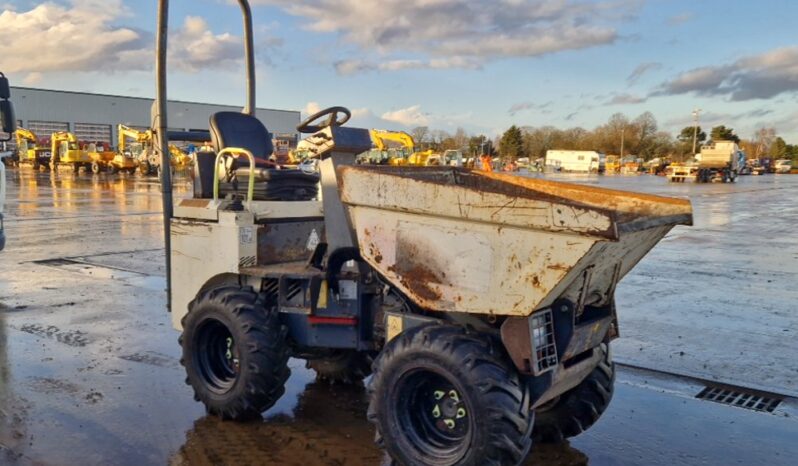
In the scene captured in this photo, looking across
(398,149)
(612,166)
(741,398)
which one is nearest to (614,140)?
(612,166)

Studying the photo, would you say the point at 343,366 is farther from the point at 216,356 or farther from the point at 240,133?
the point at 240,133

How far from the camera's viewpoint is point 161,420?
4.30m

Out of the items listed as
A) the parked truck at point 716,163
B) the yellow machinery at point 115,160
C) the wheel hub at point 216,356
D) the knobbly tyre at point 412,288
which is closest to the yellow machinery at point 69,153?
the yellow machinery at point 115,160

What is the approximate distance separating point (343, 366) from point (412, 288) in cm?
175

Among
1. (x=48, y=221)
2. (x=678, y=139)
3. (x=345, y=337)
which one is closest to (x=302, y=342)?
(x=345, y=337)

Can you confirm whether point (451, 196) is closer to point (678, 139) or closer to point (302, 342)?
point (302, 342)

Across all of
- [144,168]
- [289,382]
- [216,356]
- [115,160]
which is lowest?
[289,382]

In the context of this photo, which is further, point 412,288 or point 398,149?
point 398,149

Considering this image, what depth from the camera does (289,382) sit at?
5.11 m

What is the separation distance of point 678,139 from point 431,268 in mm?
92950

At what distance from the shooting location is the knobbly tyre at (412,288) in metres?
3.10

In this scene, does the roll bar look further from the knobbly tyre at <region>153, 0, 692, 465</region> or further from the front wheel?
the front wheel

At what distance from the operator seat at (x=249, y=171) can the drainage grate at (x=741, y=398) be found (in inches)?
123

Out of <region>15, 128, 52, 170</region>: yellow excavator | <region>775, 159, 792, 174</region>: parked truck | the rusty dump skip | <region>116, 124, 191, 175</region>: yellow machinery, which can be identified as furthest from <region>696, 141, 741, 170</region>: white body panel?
the rusty dump skip
